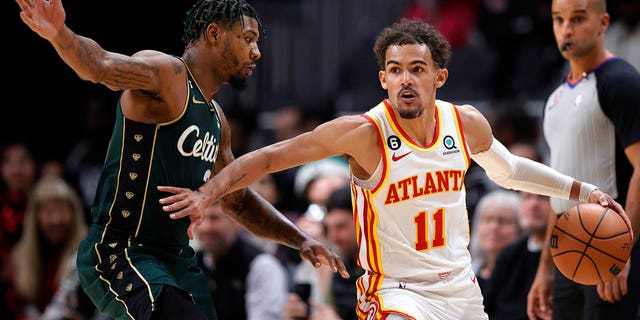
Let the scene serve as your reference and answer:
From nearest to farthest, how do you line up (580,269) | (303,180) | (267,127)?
1. (580,269)
2. (303,180)
3. (267,127)

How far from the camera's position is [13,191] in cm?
1065

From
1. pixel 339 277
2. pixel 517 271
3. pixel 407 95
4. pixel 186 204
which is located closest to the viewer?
pixel 186 204

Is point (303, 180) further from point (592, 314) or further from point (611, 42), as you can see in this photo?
point (592, 314)

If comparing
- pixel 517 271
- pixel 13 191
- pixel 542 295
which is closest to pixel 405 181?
pixel 542 295

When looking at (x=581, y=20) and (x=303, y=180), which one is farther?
(x=303, y=180)

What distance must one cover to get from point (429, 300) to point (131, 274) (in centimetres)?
152

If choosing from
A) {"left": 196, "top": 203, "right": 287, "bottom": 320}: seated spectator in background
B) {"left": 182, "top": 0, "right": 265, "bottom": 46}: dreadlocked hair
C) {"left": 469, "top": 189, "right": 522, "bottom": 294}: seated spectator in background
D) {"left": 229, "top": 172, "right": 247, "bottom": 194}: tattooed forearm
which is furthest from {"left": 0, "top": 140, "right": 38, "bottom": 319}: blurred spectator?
{"left": 229, "top": 172, "right": 247, "bottom": 194}: tattooed forearm

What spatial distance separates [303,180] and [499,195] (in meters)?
2.99

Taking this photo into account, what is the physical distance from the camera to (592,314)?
237 inches

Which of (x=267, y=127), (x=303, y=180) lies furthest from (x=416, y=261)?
(x=267, y=127)

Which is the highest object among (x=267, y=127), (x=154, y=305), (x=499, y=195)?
(x=267, y=127)

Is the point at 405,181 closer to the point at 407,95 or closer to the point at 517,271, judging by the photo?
the point at 407,95

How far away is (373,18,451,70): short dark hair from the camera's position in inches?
215

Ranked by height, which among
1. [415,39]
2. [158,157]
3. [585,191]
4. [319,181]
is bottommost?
[158,157]
